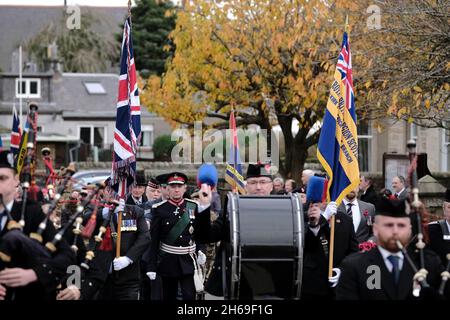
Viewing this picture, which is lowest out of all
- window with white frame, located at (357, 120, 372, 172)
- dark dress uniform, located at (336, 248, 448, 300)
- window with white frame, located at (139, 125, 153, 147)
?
dark dress uniform, located at (336, 248, 448, 300)

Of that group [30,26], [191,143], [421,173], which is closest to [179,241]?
[421,173]

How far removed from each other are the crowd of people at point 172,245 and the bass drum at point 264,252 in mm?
118

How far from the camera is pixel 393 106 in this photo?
46.1ft

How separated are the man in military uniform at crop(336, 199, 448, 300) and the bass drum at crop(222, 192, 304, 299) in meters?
1.84

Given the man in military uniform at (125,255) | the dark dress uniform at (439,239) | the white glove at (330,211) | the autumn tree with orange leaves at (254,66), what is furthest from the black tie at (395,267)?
the autumn tree with orange leaves at (254,66)

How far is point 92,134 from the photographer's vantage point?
51.5 metres

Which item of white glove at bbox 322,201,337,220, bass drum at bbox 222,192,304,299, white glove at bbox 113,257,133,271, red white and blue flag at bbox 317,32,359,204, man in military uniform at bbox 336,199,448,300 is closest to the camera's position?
man in military uniform at bbox 336,199,448,300

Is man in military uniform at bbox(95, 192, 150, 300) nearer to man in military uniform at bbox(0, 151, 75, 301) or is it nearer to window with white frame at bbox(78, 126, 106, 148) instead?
man in military uniform at bbox(0, 151, 75, 301)

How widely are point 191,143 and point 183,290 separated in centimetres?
1343

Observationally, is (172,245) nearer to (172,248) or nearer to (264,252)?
(172,248)

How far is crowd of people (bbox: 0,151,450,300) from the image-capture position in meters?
6.98

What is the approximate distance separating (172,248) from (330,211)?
2.36 m

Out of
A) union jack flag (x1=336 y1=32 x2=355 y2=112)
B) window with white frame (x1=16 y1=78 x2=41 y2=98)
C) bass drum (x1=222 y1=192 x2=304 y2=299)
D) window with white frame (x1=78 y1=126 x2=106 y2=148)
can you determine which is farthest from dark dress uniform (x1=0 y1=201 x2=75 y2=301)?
window with white frame (x1=16 y1=78 x2=41 y2=98)

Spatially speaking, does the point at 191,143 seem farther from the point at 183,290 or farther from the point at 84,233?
the point at 84,233
